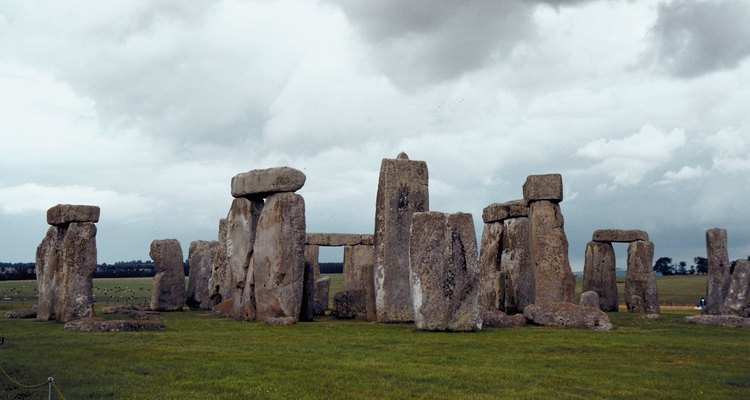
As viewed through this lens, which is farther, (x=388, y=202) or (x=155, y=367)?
(x=388, y=202)

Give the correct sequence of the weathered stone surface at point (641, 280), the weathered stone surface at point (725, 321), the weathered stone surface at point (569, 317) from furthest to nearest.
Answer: the weathered stone surface at point (641, 280) → the weathered stone surface at point (725, 321) → the weathered stone surface at point (569, 317)

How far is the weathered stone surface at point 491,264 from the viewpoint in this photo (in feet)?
83.9

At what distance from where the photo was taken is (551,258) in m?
21.8

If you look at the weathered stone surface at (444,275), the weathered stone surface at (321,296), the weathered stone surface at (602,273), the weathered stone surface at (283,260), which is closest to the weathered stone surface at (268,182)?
the weathered stone surface at (283,260)

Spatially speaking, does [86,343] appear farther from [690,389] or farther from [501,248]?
[501,248]

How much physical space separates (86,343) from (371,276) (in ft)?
25.9

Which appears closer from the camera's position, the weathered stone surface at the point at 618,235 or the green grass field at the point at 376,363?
the green grass field at the point at 376,363

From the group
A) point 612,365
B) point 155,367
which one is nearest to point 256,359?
point 155,367

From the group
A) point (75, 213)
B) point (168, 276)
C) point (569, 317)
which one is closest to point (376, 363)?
point (569, 317)

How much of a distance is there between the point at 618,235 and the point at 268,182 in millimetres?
15136

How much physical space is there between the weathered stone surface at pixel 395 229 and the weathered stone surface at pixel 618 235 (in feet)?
40.6

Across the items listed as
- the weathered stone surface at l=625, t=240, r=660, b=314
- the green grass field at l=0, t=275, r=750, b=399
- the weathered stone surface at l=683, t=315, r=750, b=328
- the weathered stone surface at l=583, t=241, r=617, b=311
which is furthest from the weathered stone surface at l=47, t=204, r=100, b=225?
the weathered stone surface at l=625, t=240, r=660, b=314

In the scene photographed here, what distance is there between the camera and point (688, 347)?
13969mm

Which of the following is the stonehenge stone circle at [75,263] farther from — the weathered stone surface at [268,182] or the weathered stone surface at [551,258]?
the weathered stone surface at [551,258]
